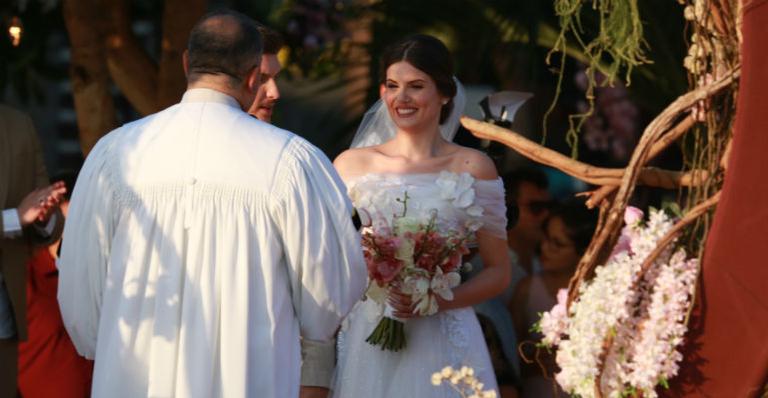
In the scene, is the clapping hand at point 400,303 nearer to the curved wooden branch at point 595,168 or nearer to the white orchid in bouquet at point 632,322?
the curved wooden branch at point 595,168

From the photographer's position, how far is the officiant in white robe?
15.1ft

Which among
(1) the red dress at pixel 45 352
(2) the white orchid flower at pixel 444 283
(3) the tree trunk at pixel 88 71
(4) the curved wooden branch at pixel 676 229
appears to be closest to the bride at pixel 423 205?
(2) the white orchid flower at pixel 444 283

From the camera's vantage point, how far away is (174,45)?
29.4 ft

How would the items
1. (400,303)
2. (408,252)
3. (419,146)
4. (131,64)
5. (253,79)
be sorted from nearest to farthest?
1. (253,79)
2. (408,252)
3. (400,303)
4. (419,146)
5. (131,64)

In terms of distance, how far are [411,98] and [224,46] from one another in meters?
1.69

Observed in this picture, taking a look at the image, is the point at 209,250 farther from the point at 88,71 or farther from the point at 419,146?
the point at 88,71

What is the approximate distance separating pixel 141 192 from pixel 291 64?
6.55 metres

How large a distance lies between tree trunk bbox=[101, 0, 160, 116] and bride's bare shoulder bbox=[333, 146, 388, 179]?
10.0 feet

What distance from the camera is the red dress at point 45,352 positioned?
27.3 feet

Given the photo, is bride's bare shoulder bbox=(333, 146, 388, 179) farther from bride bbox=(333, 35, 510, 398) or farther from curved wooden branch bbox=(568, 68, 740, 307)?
curved wooden branch bbox=(568, 68, 740, 307)

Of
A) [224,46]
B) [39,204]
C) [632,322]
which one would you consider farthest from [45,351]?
[632,322]

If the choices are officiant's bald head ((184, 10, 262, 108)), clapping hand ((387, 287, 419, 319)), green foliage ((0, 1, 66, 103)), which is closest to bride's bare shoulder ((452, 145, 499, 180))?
clapping hand ((387, 287, 419, 319))

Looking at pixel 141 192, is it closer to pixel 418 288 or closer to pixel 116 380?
pixel 116 380

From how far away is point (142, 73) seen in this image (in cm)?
932
